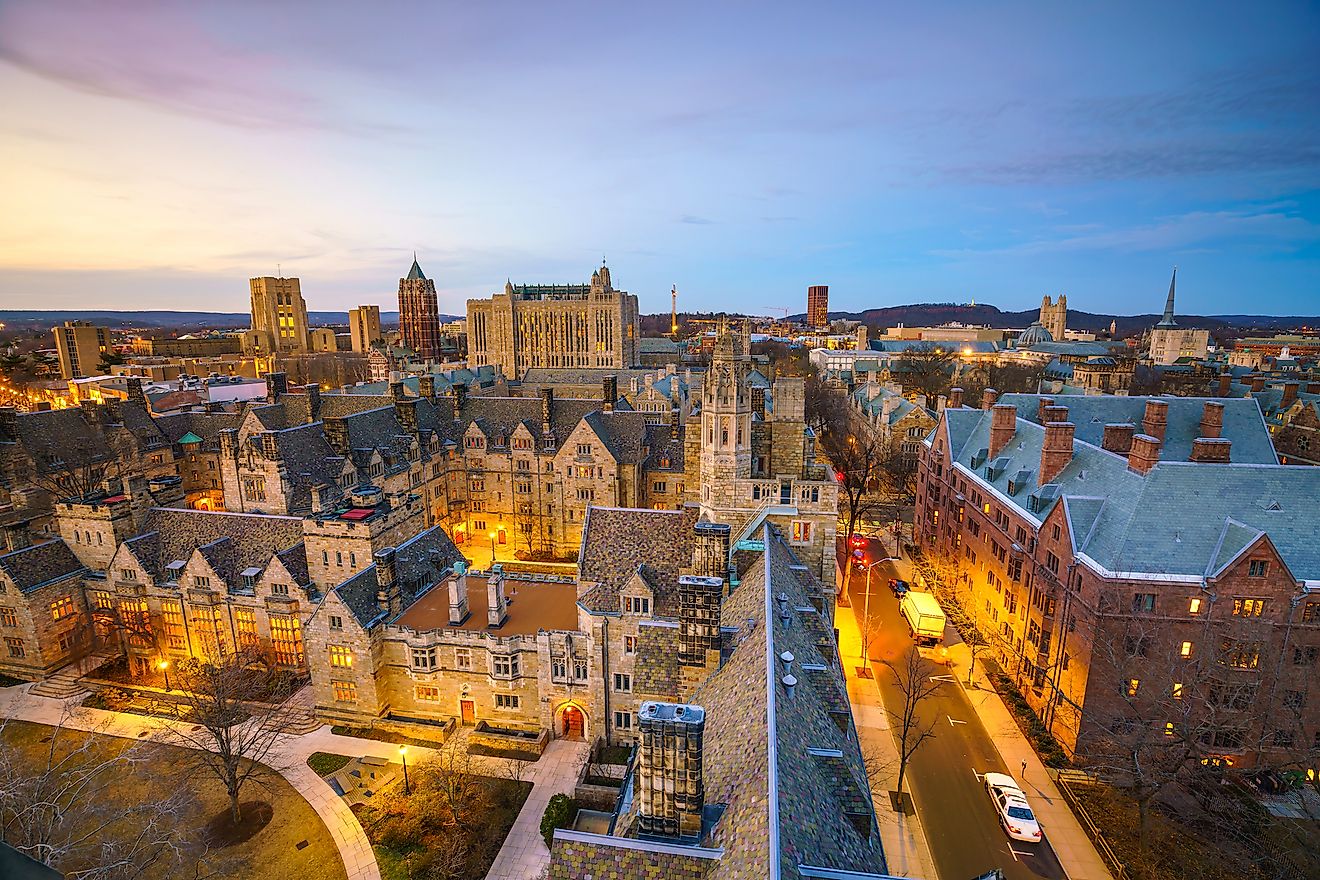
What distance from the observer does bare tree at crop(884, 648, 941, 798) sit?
35.5 meters

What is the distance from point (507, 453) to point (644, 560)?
3499 cm

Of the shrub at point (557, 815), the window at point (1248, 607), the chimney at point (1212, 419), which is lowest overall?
the shrub at point (557, 815)

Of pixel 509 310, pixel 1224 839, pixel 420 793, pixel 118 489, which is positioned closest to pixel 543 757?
pixel 420 793

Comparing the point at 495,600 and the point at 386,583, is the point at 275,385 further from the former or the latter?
the point at 495,600

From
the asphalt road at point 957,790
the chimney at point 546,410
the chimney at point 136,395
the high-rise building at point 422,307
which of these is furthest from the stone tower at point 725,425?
the high-rise building at point 422,307

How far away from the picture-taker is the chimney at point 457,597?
40094 mm

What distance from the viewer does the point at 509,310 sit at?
15075 centimetres

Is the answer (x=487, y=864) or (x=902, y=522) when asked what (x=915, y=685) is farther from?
(x=902, y=522)

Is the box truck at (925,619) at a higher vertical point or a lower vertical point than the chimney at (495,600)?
lower

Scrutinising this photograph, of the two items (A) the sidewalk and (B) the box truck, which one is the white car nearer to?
(A) the sidewalk

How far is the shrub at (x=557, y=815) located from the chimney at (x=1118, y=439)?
45.2m

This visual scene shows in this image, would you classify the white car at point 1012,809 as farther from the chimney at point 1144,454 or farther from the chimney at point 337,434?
the chimney at point 337,434

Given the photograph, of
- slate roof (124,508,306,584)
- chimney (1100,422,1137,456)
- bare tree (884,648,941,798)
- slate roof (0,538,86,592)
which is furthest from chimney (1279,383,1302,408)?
slate roof (0,538,86,592)

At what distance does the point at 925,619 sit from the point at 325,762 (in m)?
43.5
